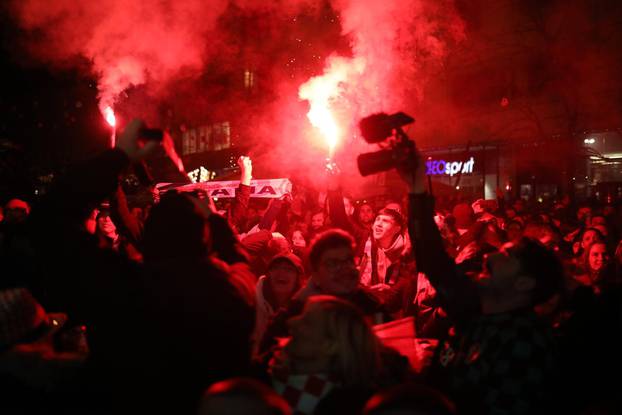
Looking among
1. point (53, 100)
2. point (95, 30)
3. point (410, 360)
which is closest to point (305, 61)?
point (53, 100)

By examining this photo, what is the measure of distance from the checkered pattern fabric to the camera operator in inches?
26.8

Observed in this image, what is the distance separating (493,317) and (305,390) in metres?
1.01

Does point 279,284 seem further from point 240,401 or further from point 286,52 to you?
point 286,52

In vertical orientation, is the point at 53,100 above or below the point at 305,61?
below

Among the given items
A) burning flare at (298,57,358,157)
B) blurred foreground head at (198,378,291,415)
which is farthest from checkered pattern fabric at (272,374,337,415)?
burning flare at (298,57,358,157)

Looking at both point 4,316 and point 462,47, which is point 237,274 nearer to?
point 4,316

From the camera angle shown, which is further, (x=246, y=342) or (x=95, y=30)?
(x=95, y=30)

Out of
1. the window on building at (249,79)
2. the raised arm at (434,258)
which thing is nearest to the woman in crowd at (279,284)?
the raised arm at (434,258)

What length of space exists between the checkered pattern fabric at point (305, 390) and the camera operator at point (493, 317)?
2.23 feet

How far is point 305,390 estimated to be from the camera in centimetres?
221

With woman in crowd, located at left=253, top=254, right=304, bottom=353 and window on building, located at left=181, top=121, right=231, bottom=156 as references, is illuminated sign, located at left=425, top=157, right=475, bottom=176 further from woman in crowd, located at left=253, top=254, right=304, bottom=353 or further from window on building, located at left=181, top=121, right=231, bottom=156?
woman in crowd, located at left=253, top=254, right=304, bottom=353

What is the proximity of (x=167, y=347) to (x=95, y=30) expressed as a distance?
25.5 ft

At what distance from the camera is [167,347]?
2.02 metres

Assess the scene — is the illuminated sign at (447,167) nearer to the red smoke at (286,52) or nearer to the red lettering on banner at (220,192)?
the red smoke at (286,52)
